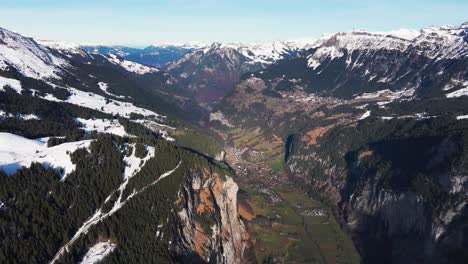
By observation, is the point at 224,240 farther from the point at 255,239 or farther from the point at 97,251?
the point at 97,251

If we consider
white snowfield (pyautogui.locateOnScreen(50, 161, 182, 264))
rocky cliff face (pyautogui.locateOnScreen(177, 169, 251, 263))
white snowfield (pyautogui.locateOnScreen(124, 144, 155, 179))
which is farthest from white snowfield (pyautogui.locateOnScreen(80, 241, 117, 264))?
white snowfield (pyautogui.locateOnScreen(124, 144, 155, 179))

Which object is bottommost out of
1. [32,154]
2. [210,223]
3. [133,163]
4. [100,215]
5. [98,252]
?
[210,223]

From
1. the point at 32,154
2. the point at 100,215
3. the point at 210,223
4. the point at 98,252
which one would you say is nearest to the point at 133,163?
the point at 100,215

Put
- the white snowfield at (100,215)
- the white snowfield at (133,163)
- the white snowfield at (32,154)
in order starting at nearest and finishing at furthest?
the white snowfield at (100,215) → the white snowfield at (32,154) → the white snowfield at (133,163)

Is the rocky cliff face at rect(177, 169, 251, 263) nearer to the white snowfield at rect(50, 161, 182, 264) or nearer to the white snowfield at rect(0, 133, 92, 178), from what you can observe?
the white snowfield at rect(50, 161, 182, 264)

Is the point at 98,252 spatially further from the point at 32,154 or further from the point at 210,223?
the point at 32,154

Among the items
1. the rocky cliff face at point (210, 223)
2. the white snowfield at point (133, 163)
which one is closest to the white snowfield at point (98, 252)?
the rocky cliff face at point (210, 223)

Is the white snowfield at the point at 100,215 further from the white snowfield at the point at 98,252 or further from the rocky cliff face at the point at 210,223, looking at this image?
the rocky cliff face at the point at 210,223
